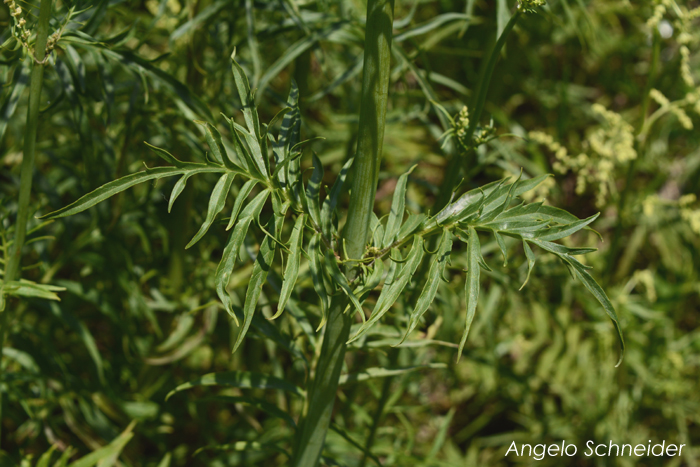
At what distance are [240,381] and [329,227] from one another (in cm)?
25

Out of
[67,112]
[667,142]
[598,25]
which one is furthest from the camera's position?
[667,142]

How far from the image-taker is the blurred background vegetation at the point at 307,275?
3.34ft

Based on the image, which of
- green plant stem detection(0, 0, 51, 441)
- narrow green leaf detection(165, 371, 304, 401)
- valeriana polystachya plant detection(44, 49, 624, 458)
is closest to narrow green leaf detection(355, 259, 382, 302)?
valeriana polystachya plant detection(44, 49, 624, 458)

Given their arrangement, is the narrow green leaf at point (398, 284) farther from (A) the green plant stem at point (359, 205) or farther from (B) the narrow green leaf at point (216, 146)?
(B) the narrow green leaf at point (216, 146)

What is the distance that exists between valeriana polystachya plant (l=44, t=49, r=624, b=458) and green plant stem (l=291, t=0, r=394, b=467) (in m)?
0.03

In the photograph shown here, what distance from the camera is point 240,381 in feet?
2.66

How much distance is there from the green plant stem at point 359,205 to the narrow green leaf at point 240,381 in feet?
0.15

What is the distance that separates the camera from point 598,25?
1.97m

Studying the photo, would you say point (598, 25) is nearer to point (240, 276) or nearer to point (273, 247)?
point (240, 276)

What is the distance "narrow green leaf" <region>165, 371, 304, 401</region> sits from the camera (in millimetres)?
788

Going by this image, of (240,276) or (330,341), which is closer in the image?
(330,341)

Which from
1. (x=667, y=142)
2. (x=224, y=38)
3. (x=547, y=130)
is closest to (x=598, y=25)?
(x=547, y=130)

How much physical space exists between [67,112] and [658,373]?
1.58 metres

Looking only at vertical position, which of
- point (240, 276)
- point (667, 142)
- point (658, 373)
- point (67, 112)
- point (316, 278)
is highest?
point (67, 112)
